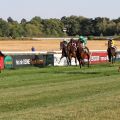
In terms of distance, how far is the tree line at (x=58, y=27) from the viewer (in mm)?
137250

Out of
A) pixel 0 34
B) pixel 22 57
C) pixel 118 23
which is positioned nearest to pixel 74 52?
pixel 22 57

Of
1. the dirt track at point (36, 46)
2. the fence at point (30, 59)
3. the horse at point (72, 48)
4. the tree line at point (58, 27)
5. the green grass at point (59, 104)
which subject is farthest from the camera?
the tree line at point (58, 27)

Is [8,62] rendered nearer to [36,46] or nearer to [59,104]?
[59,104]

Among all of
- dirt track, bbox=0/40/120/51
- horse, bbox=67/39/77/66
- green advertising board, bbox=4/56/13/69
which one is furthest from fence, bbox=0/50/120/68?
dirt track, bbox=0/40/120/51

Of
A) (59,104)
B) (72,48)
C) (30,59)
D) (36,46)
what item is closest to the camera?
(59,104)

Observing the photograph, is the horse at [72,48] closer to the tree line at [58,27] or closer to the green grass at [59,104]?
the green grass at [59,104]

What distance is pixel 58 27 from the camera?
151750 mm

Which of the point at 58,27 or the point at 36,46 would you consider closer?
the point at 36,46

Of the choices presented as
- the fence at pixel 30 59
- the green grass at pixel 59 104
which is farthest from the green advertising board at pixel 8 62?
the green grass at pixel 59 104

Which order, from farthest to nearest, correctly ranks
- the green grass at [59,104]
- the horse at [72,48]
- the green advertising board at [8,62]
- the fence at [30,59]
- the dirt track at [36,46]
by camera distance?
the dirt track at [36,46] < the horse at [72,48] < the fence at [30,59] < the green advertising board at [8,62] < the green grass at [59,104]

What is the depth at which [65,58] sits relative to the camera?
3762 cm

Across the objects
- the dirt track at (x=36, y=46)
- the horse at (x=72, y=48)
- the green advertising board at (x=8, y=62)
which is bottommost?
the dirt track at (x=36, y=46)

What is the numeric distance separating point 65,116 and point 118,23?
143 meters

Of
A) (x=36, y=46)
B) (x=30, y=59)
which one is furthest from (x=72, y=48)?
(x=36, y=46)
